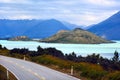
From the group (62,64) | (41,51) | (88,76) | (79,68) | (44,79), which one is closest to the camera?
(44,79)

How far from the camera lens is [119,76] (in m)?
28.2

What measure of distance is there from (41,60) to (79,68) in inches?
590

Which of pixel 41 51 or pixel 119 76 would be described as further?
pixel 41 51

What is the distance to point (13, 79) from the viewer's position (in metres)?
31.0

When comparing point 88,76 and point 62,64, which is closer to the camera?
point 88,76

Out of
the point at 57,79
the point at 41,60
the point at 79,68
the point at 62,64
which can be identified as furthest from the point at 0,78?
the point at 41,60

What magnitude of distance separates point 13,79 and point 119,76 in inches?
339

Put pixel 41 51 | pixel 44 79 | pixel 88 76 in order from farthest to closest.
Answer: pixel 41 51 < pixel 88 76 < pixel 44 79

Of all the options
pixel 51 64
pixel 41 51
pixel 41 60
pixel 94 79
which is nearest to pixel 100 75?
pixel 94 79

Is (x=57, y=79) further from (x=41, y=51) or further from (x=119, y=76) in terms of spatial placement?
(x=41, y=51)

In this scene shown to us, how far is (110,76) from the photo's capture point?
98.0 feet

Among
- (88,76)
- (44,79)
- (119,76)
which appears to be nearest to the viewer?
(119,76)

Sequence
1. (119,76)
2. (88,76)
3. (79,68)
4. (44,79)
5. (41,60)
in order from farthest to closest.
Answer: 1. (41,60)
2. (79,68)
3. (88,76)
4. (44,79)
5. (119,76)

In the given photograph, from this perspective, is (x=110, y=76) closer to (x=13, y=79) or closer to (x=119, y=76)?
(x=119, y=76)
